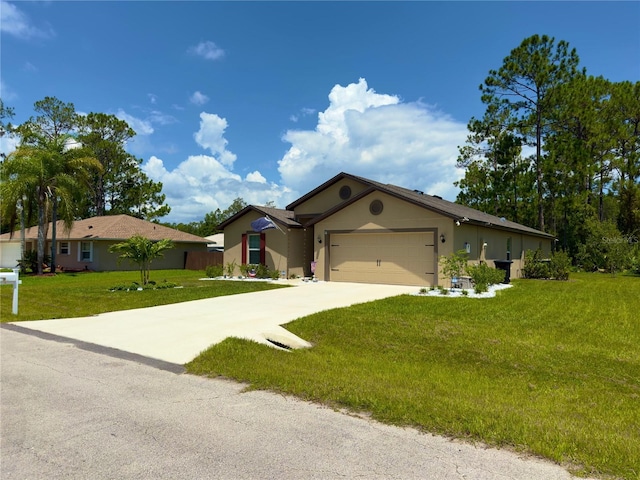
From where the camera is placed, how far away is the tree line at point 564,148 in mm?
28266

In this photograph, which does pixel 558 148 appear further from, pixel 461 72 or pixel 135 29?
pixel 135 29

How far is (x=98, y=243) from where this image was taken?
2712 cm

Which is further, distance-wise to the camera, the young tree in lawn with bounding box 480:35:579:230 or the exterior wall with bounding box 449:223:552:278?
the young tree in lawn with bounding box 480:35:579:230

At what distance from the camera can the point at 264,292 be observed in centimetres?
1437

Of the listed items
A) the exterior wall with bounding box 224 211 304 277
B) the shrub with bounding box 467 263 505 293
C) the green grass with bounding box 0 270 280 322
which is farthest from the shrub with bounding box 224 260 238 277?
the shrub with bounding box 467 263 505 293

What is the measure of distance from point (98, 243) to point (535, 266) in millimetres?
27241

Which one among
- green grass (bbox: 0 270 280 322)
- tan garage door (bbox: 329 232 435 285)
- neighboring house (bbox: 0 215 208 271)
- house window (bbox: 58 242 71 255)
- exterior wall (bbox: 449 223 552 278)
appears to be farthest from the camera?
house window (bbox: 58 242 71 255)

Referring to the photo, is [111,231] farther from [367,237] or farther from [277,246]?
[367,237]

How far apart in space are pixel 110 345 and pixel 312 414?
4.56 meters

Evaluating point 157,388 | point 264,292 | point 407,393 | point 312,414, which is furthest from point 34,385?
point 264,292

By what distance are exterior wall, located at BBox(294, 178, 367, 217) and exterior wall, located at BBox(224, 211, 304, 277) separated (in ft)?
5.19

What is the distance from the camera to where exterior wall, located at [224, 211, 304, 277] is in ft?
65.2

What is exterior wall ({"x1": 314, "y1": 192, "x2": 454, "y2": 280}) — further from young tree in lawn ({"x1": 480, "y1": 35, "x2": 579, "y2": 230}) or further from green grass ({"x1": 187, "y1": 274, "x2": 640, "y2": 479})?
young tree in lawn ({"x1": 480, "y1": 35, "x2": 579, "y2": 230})

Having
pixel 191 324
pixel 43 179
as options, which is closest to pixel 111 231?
pixel 43 179
